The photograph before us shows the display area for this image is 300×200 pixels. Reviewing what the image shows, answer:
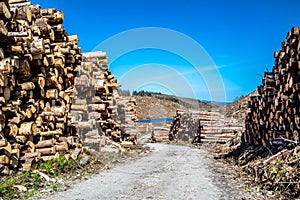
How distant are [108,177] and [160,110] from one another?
37.3m

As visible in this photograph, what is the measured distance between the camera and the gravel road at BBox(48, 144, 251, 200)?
17.9 feet

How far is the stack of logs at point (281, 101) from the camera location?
23.4 ft

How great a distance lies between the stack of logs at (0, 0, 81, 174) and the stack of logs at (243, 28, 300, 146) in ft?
18.9

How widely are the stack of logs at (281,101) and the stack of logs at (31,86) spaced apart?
576cm

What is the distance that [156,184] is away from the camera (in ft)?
21.0

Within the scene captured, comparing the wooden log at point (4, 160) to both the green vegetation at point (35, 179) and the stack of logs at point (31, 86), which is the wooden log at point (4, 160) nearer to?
the stack of logs at point (31, 86)

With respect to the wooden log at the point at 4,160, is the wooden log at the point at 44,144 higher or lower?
higher

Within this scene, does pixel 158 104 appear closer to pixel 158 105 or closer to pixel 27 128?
pixel 158 105

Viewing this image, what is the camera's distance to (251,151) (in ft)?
29.1

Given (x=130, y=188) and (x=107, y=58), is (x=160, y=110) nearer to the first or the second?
(x=107, y=58)

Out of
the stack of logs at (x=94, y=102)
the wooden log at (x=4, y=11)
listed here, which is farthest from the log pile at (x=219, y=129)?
the wooden log at (x=4, y=11)

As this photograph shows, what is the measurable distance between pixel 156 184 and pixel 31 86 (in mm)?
3899

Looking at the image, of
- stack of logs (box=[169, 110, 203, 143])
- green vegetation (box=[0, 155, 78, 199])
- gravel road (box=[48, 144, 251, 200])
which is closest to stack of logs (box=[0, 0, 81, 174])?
green vegetation (box=[0, 155, 78, 199])

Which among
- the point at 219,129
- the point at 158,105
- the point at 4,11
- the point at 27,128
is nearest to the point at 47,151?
the point at 27,128
